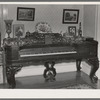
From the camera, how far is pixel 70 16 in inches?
207

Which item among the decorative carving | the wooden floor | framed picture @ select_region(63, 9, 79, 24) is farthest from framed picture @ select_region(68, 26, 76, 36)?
the wooden floor

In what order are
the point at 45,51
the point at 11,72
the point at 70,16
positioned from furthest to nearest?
the point at 70,16
the point at 45,51
the point at 11,72

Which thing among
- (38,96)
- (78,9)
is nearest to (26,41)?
(78,9)

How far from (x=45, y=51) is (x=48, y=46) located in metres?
0.13

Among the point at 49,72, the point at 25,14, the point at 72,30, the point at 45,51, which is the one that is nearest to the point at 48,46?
the point at 45,51

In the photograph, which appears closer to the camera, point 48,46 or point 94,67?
point 48,46

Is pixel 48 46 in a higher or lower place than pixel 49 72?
higher

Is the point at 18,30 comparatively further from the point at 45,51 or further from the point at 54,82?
the point at 54,82

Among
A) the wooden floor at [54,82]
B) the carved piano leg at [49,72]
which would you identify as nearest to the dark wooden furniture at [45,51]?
the carved piano leg at [49,72]

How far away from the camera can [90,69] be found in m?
5.30

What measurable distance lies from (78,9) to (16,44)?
2.01 m

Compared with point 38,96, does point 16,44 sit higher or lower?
higher

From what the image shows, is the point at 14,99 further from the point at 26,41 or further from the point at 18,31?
the point at 18,31

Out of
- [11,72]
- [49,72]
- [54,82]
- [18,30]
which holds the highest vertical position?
[18,30]
